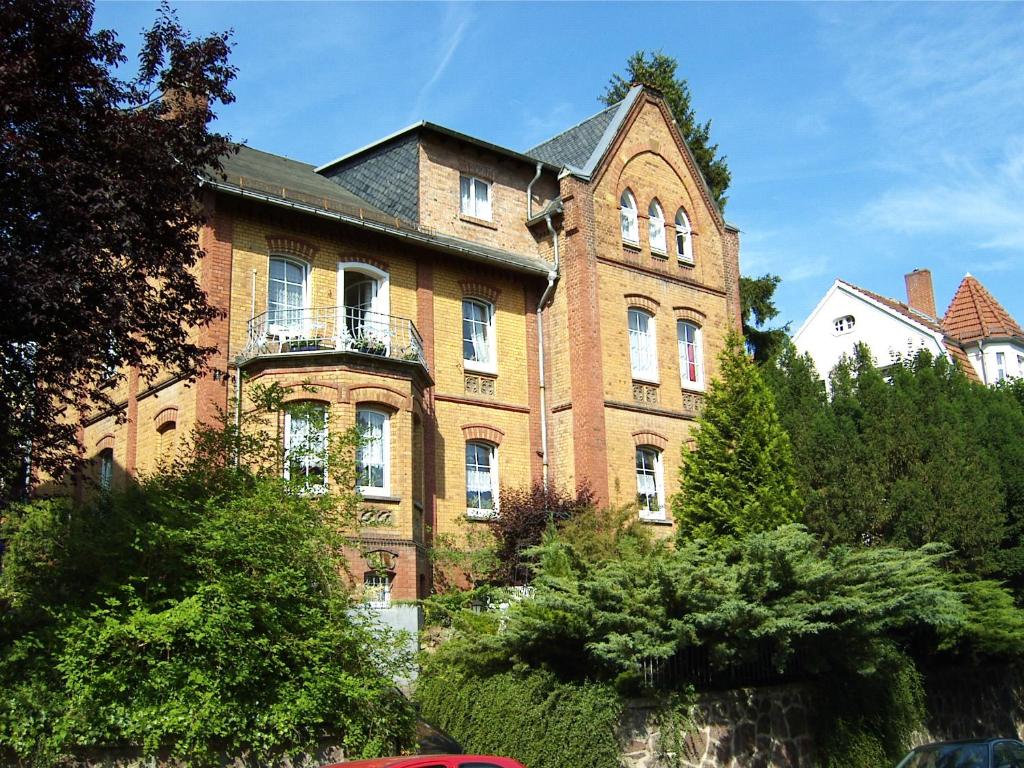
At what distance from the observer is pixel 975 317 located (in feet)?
147

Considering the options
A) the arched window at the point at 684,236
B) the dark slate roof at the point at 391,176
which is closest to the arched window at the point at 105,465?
the dark slate roof at the point at 391,176

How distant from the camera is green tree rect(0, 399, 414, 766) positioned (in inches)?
435

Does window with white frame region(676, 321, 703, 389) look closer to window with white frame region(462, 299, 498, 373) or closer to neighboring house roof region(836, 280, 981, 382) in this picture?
window with white frame region(462, 299, 498, 373)

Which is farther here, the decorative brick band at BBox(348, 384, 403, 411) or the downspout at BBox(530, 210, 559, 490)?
the downspout at BBox(530, 210, 559, 490)

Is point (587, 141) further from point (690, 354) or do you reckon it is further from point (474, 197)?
point (690, 354)

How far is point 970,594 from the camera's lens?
824 inches

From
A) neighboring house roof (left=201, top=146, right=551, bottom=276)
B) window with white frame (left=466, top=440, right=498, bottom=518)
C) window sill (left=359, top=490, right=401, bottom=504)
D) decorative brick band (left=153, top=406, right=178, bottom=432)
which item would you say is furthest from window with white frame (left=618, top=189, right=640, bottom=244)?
decorative brick band (left=153, top=406, right=178, bottom=432)

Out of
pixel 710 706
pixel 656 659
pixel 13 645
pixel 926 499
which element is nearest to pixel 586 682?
pixel 656 659

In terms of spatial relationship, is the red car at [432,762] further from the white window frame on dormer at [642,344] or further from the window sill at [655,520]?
the white window frame on dormer at [642,344]

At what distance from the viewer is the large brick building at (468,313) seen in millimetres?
21734

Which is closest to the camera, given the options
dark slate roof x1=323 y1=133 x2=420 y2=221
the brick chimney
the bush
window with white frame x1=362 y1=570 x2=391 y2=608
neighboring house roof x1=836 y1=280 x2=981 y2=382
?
the bush

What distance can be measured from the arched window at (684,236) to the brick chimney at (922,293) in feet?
71.9

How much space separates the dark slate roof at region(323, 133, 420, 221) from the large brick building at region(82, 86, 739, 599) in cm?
6

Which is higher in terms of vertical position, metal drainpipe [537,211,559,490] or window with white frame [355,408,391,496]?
metal drainpipe [537,211,559,490]
